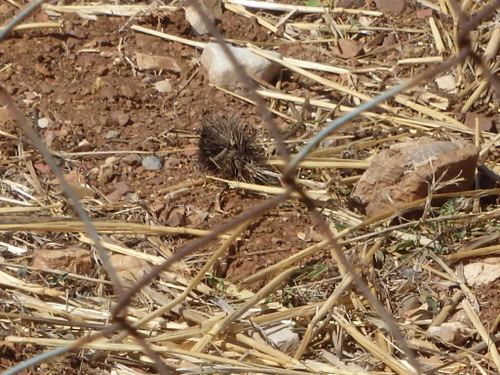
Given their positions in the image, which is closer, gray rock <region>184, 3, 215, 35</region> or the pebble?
the pebble

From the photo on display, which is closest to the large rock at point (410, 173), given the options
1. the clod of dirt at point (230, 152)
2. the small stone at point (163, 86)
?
the clod of dirt at point (230, 152)

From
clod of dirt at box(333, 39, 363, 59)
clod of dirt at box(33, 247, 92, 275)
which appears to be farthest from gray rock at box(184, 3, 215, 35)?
clod of dirt at box(33, 247, 92, 275)

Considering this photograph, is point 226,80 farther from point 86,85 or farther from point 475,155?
point 475,155

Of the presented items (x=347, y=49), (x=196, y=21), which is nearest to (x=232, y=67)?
(x=196, y=21)

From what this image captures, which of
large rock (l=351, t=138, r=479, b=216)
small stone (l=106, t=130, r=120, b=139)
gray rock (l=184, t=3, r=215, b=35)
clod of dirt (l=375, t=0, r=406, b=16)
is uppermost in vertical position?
gray rock (l=184, t=3, r=215, b=35)

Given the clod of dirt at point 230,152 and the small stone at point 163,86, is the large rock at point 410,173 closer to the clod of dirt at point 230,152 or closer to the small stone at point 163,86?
the clod of dirt at point 230,152

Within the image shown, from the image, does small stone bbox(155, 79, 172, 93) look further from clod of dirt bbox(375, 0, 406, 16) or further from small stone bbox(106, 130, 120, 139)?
clod of dirt bbox(375, 0, 406, 16)

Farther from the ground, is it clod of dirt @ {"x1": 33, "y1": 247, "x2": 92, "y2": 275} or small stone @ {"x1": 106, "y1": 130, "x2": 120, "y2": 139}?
small stone @ {"x1": 106, "y1": 130, "x2": 120, "y2": 139}

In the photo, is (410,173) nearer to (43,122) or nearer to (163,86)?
(163,86)

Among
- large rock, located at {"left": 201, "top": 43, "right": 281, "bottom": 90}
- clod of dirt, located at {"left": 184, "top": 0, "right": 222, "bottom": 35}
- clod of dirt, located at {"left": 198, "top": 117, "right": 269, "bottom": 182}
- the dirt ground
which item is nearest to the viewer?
the dirt ground
